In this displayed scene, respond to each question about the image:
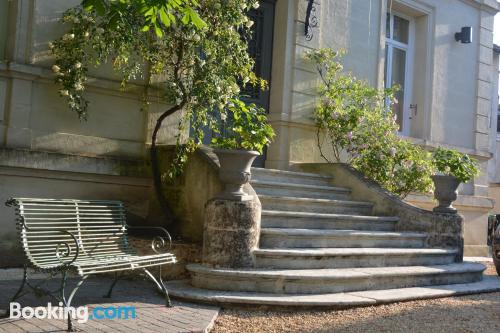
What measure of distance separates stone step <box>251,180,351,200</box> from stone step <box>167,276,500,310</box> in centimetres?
191

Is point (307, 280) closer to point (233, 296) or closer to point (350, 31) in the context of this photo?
point (233, 296)

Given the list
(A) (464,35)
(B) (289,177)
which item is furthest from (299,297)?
(A) (464,35)

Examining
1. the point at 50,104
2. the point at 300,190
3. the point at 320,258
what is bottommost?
the point at 320,258

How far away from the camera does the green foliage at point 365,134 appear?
341 inches

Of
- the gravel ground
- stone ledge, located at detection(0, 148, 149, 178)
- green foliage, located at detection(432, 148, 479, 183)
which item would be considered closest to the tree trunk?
stone ledge, located at detection(0, 148, 149, 178)

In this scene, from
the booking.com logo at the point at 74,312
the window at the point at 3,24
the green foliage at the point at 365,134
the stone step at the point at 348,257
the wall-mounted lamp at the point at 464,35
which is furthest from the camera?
the wall-mounted lamp at the point at 464,35

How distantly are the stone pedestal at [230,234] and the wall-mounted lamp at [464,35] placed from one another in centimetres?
788

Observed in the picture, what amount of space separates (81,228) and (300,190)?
3392 millimetres

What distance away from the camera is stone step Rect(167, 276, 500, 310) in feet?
16.9

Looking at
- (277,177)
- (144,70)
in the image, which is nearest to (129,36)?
(144,70)

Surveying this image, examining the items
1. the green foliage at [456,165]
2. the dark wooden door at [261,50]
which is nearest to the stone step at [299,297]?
the green foliage at [456,165]

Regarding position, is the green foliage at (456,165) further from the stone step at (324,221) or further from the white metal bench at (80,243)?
the white metal bench at (80,243)

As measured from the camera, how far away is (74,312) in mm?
4523

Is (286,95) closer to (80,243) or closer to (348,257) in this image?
(348,257)
